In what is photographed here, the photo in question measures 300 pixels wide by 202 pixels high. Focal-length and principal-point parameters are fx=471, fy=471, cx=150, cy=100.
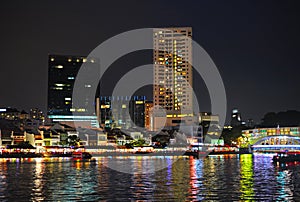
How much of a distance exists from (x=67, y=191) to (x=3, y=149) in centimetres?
9470

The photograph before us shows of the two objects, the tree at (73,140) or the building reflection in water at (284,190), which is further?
the tree at (73,140)

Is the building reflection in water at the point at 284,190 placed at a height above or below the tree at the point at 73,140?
below

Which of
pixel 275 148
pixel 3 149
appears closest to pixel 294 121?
pixel 275 148

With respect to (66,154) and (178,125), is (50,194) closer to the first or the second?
(66,154)

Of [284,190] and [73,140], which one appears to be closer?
[284,190]

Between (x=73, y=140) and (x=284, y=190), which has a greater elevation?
(x=73, y=140)

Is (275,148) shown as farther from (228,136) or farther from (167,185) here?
(167,185)

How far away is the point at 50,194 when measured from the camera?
31953 mm

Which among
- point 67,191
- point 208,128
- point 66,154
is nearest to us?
point 67,191

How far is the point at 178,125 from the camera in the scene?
7785 inches

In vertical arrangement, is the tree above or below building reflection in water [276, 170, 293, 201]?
above

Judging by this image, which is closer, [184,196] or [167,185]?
[184,196]

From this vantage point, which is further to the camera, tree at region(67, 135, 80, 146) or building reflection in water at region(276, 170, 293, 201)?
tree at region(67, 135, 80, 146)

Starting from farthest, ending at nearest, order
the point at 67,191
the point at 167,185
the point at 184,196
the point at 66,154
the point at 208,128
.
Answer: the point at 208,128, the point at 66,154, the point at 167,185, the point at 67,191, the point at 184,196
